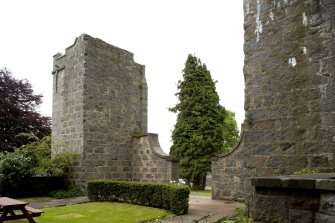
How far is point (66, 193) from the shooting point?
12047 mm

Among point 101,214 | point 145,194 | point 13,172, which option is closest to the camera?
point 101,214

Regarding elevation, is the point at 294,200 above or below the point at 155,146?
below

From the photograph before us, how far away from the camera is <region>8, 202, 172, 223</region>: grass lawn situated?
7356 millimetres

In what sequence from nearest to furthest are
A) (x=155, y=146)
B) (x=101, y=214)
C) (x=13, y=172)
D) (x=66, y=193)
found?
(x=101, y=214), (x=13, y=172), (x=66, y=193), (x=155, y=146)

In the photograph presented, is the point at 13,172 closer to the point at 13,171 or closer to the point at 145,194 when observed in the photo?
the point at 13,171

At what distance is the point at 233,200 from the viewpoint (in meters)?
11.0

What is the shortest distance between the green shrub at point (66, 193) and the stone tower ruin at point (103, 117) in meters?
0.34

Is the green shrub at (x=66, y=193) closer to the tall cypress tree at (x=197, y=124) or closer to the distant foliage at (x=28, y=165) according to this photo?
the distant foliage at (x=28, y=165)

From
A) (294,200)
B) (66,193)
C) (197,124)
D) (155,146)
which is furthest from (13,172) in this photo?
(197,124)

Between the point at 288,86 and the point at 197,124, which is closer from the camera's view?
the point at 288,86

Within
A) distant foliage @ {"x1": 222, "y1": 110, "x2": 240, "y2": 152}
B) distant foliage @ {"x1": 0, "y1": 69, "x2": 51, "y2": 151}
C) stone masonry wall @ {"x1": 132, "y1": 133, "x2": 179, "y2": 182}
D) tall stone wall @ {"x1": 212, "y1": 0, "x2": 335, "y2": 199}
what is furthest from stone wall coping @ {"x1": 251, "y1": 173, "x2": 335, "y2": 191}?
distant foliage @ {"x1": 222, "y1": 110, "x2": 240, "y2": 152}

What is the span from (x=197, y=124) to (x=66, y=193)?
13.0 metres

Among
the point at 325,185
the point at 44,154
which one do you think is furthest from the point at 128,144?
→ the point at 325,185

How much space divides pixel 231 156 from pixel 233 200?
4.97ft
